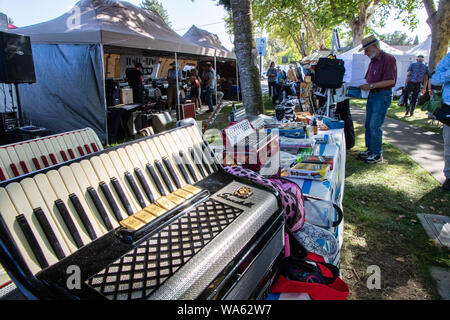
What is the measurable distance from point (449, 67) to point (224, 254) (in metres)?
3.95

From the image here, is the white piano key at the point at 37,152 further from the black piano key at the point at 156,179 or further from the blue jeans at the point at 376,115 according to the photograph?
the blue jeans at the point at 376,115

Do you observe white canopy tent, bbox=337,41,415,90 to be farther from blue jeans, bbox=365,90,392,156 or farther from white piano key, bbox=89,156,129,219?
white piano key, bbox=89,156,129,219

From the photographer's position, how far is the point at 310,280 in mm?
1403

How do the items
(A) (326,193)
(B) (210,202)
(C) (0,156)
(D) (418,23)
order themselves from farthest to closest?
(D) (418,23), (A) (326,193), (C) (0,156), (B) (210,202)

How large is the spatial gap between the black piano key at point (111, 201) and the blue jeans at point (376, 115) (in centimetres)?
465

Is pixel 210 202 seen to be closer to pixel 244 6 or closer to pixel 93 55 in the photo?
pixel 244 6

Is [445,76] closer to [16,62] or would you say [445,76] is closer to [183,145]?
[183,145]

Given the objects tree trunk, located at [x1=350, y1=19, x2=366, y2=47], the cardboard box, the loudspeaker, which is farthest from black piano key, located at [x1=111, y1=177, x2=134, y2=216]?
tree trunk, located at [x1=350, y1=19, x2=366, y2=47]

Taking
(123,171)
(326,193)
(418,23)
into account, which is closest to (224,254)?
(123,171)

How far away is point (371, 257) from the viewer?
8.43 feet

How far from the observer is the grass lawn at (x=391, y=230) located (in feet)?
7.38

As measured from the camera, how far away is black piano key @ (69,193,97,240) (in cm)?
108

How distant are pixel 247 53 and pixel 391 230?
140 inches

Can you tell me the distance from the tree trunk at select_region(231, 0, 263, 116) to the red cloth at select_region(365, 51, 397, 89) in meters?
1.91
